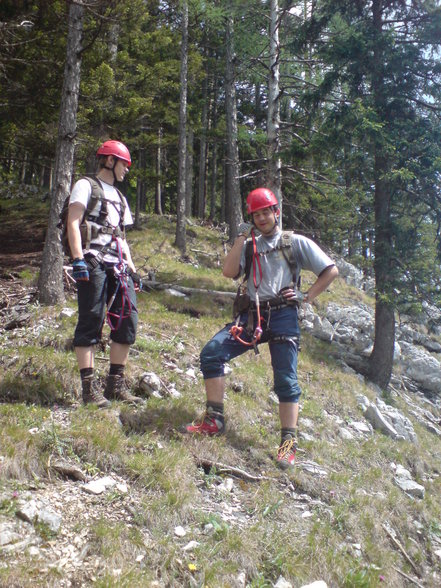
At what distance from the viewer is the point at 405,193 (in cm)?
1206

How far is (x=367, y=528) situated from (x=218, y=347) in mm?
2148

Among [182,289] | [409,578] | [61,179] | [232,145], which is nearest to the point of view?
[409,578]

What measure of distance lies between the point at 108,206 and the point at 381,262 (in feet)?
28.7

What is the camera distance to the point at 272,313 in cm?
494

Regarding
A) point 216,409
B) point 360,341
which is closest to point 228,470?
point 216,409

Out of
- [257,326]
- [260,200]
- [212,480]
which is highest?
[260,200]

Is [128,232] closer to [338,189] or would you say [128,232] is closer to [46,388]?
[338,189]

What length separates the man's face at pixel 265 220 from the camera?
4906 millimetres

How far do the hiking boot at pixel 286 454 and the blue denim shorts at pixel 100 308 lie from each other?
1883mm

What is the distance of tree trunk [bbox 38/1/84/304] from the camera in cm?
812

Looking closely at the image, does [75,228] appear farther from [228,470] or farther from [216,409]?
[228,470]

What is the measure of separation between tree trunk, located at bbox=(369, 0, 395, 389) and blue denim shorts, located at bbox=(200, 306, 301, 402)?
736 centimetres

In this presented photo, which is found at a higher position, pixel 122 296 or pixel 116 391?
pixel 122 296

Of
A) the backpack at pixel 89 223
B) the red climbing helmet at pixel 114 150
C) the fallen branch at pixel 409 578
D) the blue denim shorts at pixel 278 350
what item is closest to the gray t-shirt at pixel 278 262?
the blue denim shorts at pixel 278 350
